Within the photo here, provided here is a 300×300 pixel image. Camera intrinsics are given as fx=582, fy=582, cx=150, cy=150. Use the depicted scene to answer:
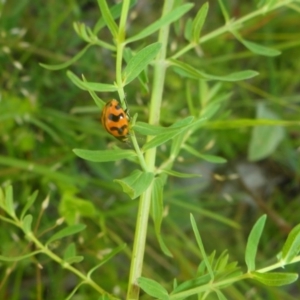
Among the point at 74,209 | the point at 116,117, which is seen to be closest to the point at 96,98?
the point at 116,117

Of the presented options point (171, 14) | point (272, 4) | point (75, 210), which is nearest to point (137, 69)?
point (171, 14)

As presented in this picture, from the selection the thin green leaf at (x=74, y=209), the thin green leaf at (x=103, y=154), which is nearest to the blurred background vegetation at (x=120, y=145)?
the thin green leaf at (x=74, y=209)

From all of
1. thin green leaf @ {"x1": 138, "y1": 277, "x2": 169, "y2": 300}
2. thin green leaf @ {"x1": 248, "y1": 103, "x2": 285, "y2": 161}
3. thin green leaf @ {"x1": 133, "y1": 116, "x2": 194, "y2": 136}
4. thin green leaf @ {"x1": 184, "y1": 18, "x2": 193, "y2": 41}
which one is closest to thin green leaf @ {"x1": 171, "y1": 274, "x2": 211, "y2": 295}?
thin green leaf @ {"x1": 138, "y1": 277, "x2": 169, "y2": 300}

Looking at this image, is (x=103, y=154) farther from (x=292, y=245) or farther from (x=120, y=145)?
(x=120, y=145)

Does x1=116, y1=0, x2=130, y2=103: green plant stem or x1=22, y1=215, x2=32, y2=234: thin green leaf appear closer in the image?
x1=116, y1=0, x2=130, y2=103: green plant stem

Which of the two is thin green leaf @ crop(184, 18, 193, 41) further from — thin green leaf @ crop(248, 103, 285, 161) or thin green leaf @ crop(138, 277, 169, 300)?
thin green leaf @ crop(248, 103, 285, 161)

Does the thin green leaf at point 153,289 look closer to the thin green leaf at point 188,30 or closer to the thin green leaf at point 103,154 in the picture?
the thin green leaf at point 103,154
